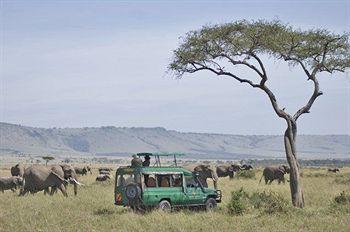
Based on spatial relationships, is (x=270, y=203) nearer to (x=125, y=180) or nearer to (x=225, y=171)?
(x=125, y=180)

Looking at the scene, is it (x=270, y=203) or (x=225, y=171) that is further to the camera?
(x=225, y=171)

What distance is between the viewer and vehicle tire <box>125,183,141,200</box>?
22.1m

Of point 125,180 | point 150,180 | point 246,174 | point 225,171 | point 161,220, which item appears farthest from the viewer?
point 246,174

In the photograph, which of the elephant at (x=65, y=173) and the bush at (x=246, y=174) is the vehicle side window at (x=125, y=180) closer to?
the elephant at (x=65, y=173)

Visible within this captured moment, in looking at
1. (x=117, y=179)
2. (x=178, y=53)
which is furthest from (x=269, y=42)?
(x=117, y=179)

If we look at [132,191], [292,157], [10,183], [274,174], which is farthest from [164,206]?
[274,174]

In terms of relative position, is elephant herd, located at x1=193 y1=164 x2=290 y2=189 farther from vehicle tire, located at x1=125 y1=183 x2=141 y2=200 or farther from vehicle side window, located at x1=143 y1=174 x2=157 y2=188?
vehicle tire, located at x1=125 y1=183 x2=141 y2=200

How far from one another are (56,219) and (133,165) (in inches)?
169

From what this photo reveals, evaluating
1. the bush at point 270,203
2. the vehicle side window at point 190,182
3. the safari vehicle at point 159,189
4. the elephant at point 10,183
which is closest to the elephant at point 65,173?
the elephant at point 10,183

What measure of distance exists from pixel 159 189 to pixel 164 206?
27.2 inches

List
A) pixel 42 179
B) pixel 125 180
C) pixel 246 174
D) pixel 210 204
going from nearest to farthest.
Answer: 1. pixel 125 180
2. pixel 210 204
3. pixel 42 179
4. pixel 246 174

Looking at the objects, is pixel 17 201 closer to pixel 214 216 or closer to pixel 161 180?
pixel 161 180

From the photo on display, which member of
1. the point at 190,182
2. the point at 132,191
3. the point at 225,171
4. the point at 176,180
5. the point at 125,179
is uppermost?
the point at 125,179

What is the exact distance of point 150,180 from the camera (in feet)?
74.6
